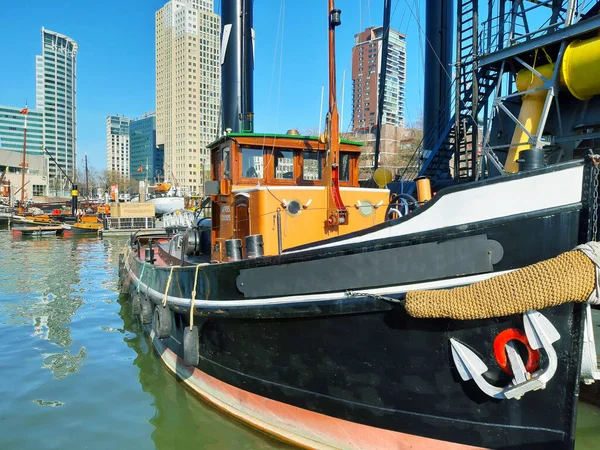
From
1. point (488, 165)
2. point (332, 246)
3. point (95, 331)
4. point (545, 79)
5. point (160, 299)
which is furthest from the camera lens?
point (488, 165)

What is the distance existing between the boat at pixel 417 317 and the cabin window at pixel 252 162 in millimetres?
688

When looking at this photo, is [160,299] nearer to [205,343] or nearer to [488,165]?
[205,343]

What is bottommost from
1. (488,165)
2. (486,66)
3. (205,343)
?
(205,343)

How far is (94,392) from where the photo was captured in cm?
599

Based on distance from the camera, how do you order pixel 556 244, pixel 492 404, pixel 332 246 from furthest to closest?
pixel 332 246 → pixel 492 404 → pixel 556 244

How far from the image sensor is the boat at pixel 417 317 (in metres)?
3.09

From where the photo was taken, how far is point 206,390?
220 inches

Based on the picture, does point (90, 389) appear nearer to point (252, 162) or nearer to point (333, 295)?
point (252, 162)

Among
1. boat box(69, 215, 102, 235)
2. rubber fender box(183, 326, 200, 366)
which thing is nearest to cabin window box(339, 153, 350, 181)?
rubber fender box(183, 326, 200, 366)

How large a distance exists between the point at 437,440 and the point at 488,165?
7.39 m

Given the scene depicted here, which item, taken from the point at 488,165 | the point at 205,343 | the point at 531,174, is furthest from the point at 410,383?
the point at 488,165

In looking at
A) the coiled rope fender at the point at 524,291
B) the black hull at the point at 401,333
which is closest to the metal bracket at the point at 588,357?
the black hull at the point at 401,333

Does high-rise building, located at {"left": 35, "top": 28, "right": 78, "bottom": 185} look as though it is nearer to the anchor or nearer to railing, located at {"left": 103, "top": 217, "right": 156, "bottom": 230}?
railing, located at {"left": 103, "top": 217, "right": 156, "bottom": 230}

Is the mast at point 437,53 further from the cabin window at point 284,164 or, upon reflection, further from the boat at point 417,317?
the boat at point 417,317
